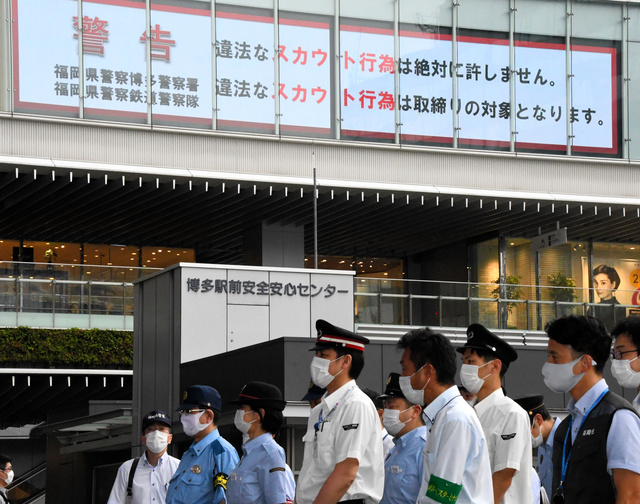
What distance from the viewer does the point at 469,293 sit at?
25703mm

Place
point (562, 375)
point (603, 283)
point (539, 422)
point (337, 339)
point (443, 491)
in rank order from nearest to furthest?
point (443, 491) < point (562, 375) < point (337, 339) < point (539, 422) < point (603, 283)

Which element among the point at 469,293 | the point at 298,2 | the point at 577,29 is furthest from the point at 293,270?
the point at 577,29

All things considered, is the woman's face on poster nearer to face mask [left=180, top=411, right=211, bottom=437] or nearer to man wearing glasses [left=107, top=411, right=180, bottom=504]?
man wearing glasses [left=107, top=411, right=180, bottom=504]

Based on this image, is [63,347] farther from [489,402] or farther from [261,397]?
[489,402]

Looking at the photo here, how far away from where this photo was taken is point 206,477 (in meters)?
7.65

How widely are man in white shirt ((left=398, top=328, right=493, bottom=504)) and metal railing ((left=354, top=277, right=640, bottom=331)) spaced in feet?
59.7

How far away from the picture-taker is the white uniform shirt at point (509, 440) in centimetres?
596

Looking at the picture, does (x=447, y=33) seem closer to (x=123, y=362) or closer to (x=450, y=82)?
(x=450, y=82)

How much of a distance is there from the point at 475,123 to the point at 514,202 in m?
2.33

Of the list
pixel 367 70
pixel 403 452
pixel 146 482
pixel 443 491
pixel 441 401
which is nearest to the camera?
pixel 443 491

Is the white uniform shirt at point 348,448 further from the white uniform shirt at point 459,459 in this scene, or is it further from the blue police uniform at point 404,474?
the blue police uniform at point 404,474

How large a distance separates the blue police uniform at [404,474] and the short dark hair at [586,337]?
1.65m

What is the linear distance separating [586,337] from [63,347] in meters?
21.6

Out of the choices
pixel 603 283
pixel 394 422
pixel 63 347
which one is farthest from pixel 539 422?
pixel 603 283
